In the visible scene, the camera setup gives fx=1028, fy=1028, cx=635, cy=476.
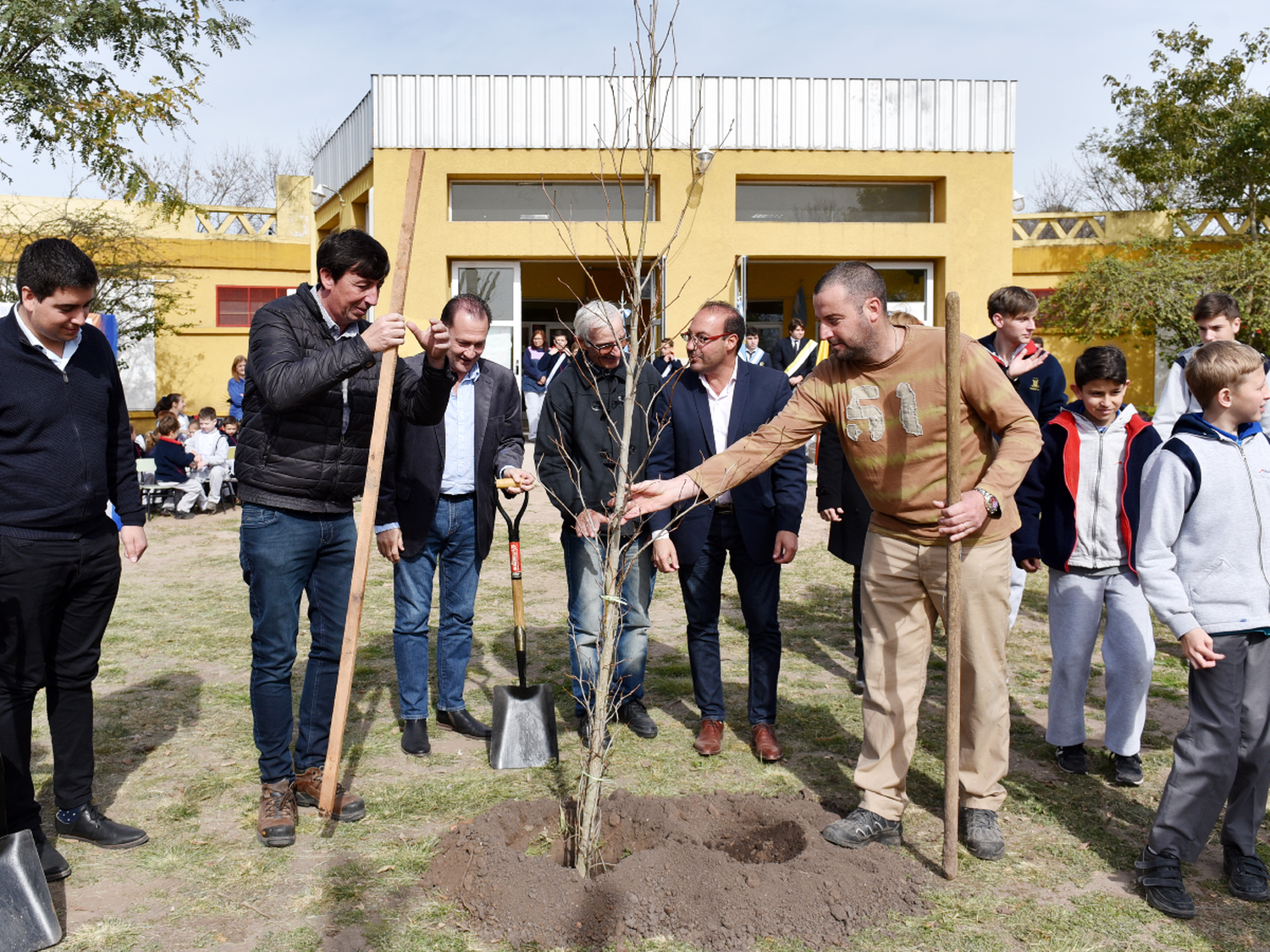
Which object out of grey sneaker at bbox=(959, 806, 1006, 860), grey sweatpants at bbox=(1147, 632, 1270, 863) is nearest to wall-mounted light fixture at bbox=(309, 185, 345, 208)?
grey sneaker at bbox=(959, 806, 1006, 860)

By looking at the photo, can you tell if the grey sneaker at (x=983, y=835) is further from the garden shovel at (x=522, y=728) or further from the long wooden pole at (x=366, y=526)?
the long wooden pole at (x=366, y=526)

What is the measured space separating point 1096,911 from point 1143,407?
19948 mm

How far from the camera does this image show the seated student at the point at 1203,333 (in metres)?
4.95

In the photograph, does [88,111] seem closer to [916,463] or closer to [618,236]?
[618,236]

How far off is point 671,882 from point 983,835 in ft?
3.98

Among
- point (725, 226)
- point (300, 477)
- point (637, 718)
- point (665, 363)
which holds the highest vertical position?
point (725, 226)

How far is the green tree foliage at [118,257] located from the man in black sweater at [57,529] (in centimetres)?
1708

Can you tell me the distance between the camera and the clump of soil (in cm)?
319

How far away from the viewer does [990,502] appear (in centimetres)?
348

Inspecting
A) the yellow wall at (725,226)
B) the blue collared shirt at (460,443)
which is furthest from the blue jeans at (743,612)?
the yellow wall at (725,226)

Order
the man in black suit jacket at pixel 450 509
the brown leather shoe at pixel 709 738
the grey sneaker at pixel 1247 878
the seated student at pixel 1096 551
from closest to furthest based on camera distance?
the grey sneaker at pixel 1247 878 < the seated student at pixel 1096 551 < the man in black suit jacket at pixel 450 509 < the brown leather shoe at pixel 709 738

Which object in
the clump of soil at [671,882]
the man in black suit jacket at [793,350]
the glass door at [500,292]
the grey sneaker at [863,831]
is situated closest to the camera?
the clump of soil at [671,882]

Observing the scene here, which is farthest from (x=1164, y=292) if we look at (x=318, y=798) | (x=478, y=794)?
(x=318, y=798)

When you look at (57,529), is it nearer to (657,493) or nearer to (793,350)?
(657,493)
